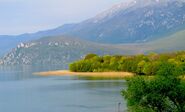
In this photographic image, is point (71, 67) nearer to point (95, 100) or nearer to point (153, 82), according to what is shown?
point (95, 100)

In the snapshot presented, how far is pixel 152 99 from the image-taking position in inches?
1288

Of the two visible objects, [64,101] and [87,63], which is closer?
[64,101]

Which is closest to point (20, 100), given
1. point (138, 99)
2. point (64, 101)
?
point (64, 101)

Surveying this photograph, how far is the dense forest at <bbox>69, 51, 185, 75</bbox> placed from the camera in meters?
140

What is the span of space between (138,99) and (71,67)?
13922 centimetres

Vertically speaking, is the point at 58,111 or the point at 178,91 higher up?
the point at 178,91

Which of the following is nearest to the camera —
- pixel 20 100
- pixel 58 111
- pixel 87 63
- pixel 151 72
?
pixel 58 111

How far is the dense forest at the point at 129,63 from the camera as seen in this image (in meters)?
140

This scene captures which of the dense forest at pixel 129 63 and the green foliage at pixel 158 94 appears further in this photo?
the dense forest at pixel 129 63

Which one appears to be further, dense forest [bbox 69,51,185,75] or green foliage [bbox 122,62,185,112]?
dense forest [bbox 69,51,185,75]

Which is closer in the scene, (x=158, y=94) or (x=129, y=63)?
(x=158, y=94)

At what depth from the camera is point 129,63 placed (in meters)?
154

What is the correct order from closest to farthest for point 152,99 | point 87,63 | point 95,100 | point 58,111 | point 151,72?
point 152,99, point 58,111, point 95,100, point 151,72, point 87,63

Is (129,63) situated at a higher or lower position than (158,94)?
higher
